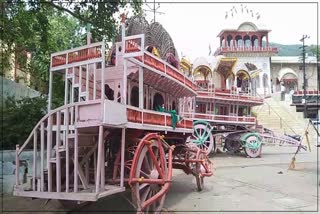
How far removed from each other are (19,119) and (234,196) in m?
6.60

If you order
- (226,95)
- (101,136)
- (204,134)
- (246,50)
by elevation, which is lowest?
(204,134)

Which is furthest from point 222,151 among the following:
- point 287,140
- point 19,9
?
point 19,9

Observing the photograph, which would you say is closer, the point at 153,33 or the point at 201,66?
the point at 153,33

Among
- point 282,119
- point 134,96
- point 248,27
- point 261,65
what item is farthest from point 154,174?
point 248,27

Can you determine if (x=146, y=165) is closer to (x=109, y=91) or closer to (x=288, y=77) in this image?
(x=109, y=91)

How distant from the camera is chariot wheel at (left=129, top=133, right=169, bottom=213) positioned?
6684 mm

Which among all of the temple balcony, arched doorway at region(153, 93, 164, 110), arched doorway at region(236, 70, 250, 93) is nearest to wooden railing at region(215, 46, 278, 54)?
the temple balcony

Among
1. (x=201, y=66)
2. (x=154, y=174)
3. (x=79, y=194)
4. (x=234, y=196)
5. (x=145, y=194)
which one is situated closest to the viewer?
(x=79, y=194)

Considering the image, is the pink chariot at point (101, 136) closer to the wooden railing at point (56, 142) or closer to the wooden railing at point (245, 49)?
the wooden railing at point (56, 142)

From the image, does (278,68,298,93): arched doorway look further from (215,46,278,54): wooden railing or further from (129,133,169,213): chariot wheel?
(129,133,169,213): chariot wheel

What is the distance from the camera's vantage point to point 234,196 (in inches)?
409

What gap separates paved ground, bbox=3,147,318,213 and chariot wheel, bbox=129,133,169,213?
3.67 ft

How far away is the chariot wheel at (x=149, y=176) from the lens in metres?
6.68

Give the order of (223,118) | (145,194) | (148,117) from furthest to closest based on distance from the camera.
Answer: (223,118), (148,117), (145,194)
